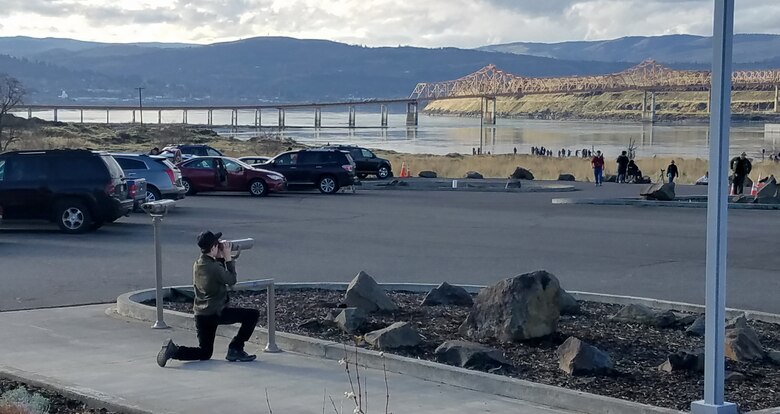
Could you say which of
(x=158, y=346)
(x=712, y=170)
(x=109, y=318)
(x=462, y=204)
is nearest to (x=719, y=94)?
(x=712, y=170)

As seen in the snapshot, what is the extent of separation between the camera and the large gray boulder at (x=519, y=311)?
9664 millimetres

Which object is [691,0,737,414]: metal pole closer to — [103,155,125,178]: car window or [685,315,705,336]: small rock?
[685,315,705,336]: small rock

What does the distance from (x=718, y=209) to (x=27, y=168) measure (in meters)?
17.1

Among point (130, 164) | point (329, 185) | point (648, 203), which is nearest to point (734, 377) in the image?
point (648, 203)

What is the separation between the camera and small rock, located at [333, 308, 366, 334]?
1020cm

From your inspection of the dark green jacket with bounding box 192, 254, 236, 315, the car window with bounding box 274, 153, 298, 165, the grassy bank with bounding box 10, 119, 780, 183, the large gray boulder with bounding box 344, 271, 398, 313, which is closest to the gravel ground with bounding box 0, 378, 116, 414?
the dark green jacket with bounding box 192, 254, 236, 315

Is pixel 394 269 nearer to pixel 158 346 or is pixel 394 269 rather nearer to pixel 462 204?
pixel 158 346

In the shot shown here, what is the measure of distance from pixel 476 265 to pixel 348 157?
65.8 feet

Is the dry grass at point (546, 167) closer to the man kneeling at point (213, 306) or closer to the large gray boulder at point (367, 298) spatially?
the large gray boulder at point (367, 298)

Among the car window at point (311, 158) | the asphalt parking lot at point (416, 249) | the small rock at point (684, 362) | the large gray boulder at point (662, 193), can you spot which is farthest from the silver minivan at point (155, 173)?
the small rock at point (684, 362)

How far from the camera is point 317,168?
36.5 m

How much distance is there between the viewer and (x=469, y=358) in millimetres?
8852

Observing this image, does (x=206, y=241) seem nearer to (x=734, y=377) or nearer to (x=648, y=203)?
(x=734, y=377)

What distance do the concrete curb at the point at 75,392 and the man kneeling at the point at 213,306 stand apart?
1020 millimetres
